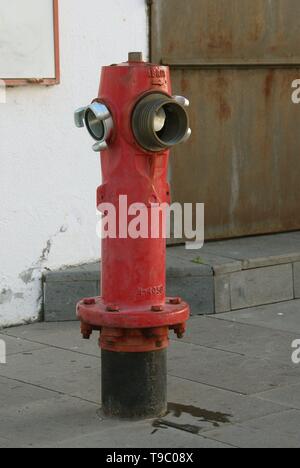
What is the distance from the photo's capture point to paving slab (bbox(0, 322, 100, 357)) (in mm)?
6345

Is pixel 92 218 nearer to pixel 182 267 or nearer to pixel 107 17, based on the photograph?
pixel 182 267

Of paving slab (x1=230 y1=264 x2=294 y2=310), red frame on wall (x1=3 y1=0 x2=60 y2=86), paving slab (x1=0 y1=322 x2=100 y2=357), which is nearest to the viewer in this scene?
paving slab (x1=0 y1=322 x2=100 y2=357)

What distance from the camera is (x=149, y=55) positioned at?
745cm

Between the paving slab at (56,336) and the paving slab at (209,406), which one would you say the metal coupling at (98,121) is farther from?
the paving slab at (56,336)

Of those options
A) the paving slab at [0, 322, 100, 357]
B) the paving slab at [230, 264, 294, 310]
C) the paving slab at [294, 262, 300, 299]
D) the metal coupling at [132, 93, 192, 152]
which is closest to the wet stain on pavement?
the paving slab at [0, 322, 100, 357]

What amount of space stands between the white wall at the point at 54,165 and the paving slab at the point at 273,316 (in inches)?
41.3

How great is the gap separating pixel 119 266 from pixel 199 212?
3171mm

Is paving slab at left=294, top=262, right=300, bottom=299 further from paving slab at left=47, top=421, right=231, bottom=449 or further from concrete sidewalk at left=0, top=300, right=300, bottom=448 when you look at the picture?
paving slab at left=47, top=421, right=231, bottom=449

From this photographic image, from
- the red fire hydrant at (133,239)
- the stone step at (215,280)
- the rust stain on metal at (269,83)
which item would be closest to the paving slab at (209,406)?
the red fire hydrant at (133,239)

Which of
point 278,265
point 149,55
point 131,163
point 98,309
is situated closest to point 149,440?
point 98,309

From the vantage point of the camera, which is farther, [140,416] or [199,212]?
[199,212]

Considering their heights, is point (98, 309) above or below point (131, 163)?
below

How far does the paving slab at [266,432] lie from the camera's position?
184 inches

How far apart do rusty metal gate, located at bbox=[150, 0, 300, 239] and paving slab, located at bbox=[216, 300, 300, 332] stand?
92 cm
